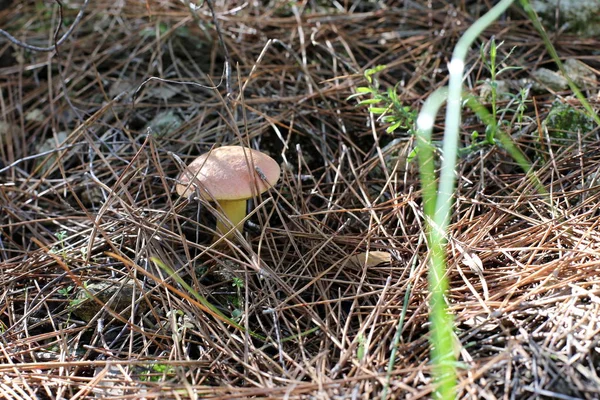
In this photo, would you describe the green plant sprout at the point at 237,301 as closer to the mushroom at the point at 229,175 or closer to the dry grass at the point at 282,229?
the dry grass at the point at 282,229

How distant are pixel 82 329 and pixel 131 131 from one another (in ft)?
3.70

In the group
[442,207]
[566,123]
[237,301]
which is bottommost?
[237,301]

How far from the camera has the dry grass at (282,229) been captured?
5.10 ft

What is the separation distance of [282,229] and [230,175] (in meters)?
0.37

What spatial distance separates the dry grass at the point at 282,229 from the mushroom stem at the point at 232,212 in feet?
0.23

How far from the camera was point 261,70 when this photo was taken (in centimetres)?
294

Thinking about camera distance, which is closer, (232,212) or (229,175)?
(229,175)

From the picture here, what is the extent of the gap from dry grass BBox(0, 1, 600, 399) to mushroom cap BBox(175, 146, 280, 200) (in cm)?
9

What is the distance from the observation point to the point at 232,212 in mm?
2125

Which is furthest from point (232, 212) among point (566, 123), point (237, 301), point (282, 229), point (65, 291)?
point (566, 123)

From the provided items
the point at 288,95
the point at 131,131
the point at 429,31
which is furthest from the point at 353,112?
the point at 131,131

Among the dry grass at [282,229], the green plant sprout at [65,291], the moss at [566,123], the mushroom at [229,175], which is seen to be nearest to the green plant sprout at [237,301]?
the dry grass at [282,229]

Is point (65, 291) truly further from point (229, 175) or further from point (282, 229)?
point (282, 229)

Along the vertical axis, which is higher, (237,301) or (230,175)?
(230,175)
